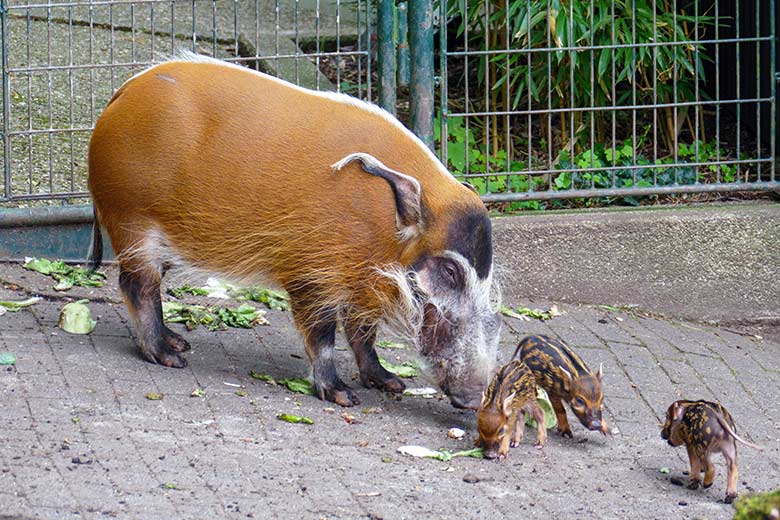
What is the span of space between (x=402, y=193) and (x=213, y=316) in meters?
1.82

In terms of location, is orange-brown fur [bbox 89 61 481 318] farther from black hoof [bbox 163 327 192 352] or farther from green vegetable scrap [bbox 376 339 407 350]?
green vegetable scrap [bbox 376 339 407 350]

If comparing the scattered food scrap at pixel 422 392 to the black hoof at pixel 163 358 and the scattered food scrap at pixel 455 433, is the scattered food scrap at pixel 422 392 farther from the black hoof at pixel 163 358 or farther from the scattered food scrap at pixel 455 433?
the black hoof at pixel 163 358

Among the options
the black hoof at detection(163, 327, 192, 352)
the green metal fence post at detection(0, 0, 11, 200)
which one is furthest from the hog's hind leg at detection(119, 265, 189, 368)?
the green metal fence post at detection(0, 0, 11, 200)

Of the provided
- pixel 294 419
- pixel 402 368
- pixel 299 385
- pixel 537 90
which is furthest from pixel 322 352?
pixel 537 90

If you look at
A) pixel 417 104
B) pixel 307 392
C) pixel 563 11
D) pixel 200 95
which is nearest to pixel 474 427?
pixel 307 392

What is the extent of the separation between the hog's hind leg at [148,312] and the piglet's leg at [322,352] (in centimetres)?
67

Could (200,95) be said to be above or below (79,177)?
above

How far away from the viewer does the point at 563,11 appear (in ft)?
26.9

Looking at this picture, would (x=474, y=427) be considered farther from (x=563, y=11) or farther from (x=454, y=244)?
(x=563, y=11)

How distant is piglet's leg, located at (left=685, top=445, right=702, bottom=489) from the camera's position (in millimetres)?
5168

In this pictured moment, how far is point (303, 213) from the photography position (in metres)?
5.79

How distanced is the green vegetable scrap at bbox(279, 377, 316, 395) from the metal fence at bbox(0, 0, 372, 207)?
2092 mm

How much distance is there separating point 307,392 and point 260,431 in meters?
0.67

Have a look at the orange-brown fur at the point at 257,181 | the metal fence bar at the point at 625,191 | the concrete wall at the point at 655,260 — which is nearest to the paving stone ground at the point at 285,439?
the orange-brown fur at the point at 257,181
